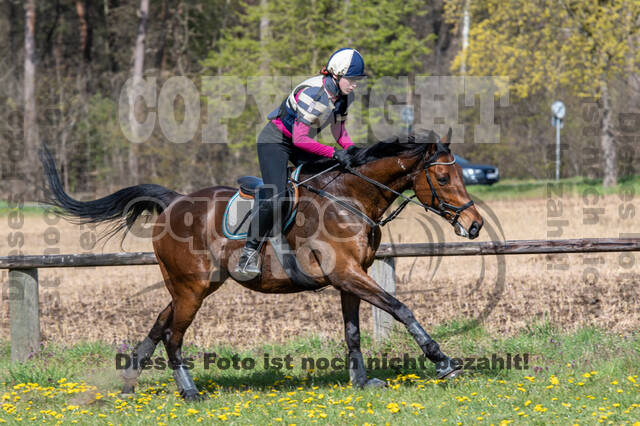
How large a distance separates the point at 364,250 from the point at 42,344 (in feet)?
12.7

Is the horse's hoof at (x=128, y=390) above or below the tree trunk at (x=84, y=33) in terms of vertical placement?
below

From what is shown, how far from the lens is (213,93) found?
25.4m

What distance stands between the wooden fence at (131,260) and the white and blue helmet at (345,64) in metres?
2.16

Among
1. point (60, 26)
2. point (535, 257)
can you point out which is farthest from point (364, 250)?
point (60, 26)

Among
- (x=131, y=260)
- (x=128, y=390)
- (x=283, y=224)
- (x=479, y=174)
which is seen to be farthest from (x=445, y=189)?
(x=479, y=174)

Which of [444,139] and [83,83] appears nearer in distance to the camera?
[444,139]

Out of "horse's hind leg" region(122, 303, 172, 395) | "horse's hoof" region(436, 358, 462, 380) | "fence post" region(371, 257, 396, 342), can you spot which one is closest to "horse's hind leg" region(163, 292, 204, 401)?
"horse's hind leg" region(122, 303, 172, 395)

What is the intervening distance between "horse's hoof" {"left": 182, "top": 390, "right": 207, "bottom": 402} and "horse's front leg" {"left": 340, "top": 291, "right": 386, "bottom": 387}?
1.27 meters

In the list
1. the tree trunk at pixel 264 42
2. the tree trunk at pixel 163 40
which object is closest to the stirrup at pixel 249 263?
the tree trunk at pixel 264 42

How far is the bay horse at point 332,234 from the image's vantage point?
5734 millimetres

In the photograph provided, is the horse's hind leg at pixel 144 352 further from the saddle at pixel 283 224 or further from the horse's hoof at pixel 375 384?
the horse's hoof at pixel 375 384

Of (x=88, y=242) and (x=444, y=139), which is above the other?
(x=444, y=139)

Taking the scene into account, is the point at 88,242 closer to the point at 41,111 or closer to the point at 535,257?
the point at 535,257

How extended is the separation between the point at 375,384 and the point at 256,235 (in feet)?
5.20
